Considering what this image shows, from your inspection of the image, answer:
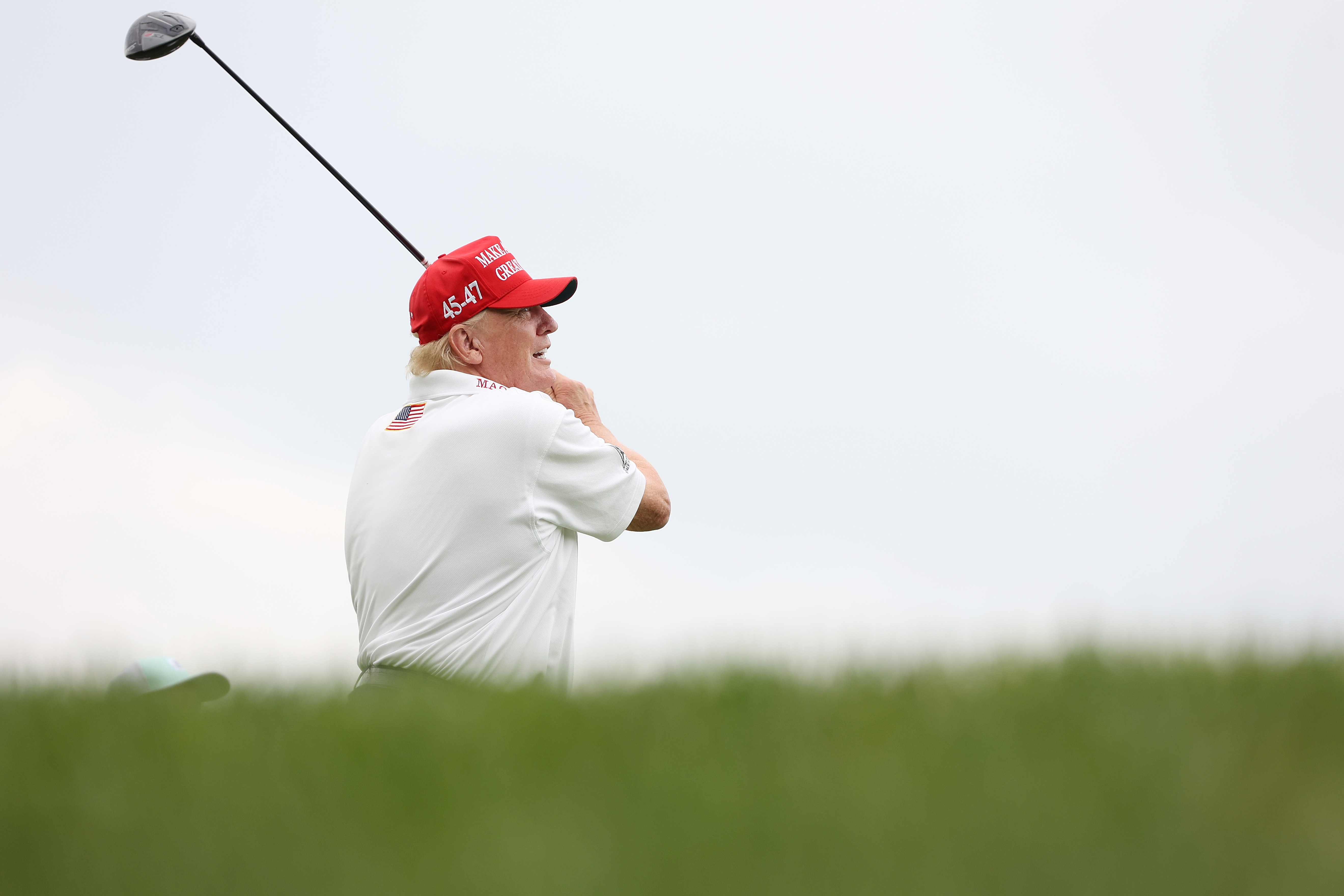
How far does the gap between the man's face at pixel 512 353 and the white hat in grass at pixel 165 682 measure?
1875mm

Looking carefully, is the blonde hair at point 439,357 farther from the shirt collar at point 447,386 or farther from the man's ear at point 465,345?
the shirt collar at point 447,386

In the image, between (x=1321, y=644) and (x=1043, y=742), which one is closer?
(x=1043, y=742)

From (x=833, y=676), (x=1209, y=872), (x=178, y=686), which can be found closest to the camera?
(x=1209, y=872)

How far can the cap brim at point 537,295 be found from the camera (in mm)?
5488

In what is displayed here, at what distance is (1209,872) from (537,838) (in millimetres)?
1029

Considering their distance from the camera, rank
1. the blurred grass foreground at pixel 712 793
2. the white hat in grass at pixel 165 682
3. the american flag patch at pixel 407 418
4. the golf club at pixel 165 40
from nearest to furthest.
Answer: the blurred grass foreground at pixel 712 793
the white hat in grass at pixel 165 682
the american flag patch at pixel 407 418
the golf club at pixel 165 40

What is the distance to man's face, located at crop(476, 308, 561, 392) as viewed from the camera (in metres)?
5.48

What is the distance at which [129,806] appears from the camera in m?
2.16

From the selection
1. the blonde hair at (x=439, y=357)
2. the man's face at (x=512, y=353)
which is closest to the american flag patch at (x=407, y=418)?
the blonde hair at (x=439, y=357)

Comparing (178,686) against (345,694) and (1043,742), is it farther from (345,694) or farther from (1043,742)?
(1043,742)

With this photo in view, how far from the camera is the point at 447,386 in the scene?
16.5 feet

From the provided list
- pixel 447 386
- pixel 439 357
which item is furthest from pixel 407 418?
pixel 439 357

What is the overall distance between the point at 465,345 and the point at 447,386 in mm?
429

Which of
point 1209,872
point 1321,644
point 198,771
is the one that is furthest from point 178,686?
point 1321,644
